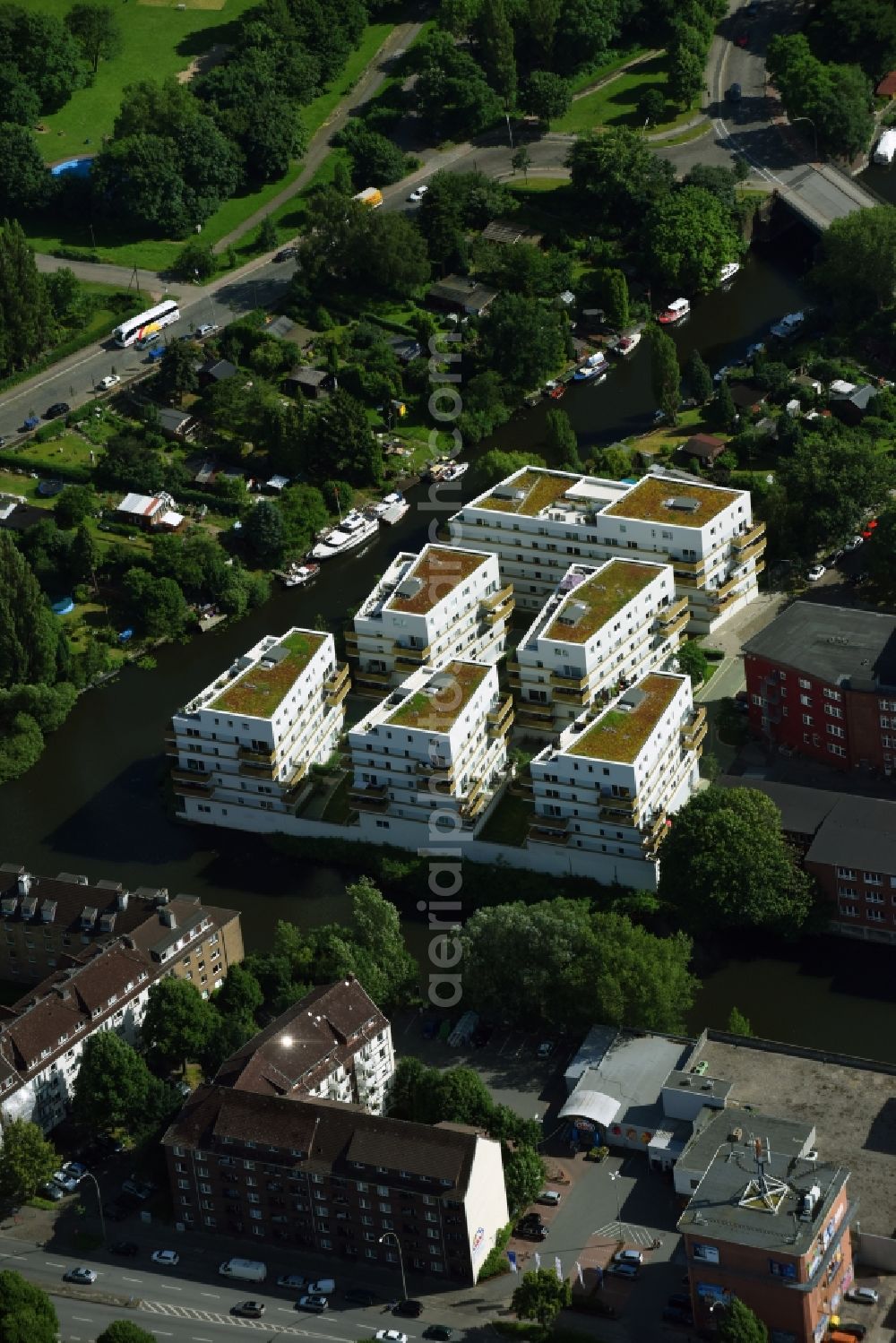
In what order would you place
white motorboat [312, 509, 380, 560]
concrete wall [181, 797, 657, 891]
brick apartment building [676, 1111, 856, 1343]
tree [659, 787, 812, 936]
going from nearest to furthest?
brick apartment building [676, 1111, 856, 1343] < tree [659, 787, 812, 936] < concrete wall [181, 797, 657, 891] < white motorboat [312, 509, 380, 560]

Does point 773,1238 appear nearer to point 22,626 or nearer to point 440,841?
point 440,841

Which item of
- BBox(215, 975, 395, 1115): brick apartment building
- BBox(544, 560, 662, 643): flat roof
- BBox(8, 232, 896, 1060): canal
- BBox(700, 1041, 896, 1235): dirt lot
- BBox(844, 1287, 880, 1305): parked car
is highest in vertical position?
BBox(544, 560, 662, 643): flat roof

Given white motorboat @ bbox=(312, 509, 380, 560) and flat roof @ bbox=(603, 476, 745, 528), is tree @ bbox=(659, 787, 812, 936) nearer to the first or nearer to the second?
flat roof @ bbox=(603, 476, 745, 528)

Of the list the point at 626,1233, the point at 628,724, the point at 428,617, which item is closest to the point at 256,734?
the point at 428,617

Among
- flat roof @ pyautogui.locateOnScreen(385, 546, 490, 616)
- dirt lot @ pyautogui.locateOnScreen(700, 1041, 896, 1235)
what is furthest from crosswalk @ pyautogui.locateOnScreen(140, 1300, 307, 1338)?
flat roof @ pyautogui.locateOnScreen(385, 546, 490, 616)

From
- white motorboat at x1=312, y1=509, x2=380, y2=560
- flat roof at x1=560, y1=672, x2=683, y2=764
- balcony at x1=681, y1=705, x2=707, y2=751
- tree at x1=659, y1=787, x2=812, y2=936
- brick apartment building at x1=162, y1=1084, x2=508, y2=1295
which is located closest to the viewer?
brick apartment building at x1=162, y1=1084, x2=508, y2=1295

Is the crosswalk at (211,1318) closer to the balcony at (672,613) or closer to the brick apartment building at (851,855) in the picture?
the brick apartment building at (851,855)
